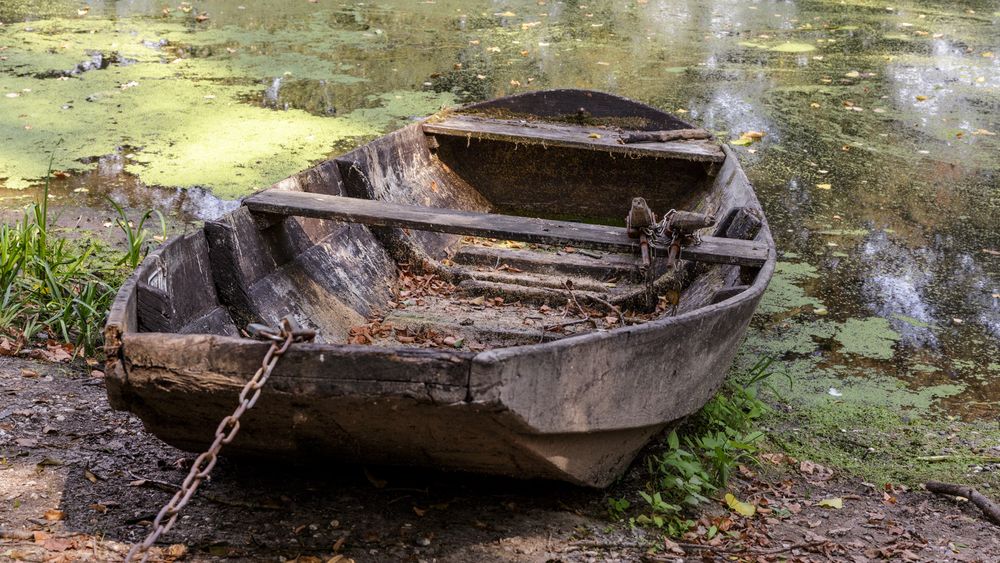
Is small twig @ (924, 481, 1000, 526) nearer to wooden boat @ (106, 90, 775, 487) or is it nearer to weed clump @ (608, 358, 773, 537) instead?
weed clump @ (608, 358, 773, 537)

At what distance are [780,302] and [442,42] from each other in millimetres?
5586

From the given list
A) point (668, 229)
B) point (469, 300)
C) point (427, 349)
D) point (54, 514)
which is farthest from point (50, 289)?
point (668, 229)

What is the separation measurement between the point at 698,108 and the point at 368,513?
5.63m

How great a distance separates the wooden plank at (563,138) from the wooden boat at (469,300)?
0.01 metres

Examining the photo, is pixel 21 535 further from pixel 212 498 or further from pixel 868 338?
pixel 868 338

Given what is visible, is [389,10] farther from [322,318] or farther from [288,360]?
[288,360]

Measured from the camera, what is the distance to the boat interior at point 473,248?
10.2 ft

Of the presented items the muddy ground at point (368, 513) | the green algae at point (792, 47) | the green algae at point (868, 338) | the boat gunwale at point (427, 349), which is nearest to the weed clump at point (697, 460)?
the muddy ground at point (368, 513)

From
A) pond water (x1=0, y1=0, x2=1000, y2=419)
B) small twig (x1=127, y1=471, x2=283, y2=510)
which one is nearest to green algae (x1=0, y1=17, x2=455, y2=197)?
pond water (x1=0, y1=0, x2=1000, y2=419)

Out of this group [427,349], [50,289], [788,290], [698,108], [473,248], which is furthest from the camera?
[698,108]

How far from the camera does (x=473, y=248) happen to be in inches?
179

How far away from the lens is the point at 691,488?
2.95 metres

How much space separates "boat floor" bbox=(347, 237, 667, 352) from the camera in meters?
3.56

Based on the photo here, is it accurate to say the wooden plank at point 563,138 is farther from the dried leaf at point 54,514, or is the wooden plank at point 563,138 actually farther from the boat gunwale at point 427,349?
the dried leaf at point 54,514
